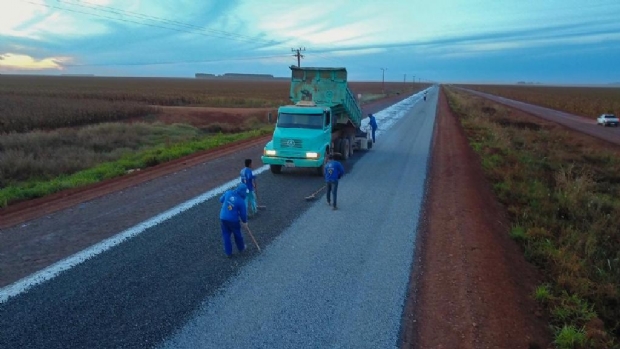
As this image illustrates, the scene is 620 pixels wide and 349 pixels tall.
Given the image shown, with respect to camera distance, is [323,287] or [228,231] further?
[228,231]

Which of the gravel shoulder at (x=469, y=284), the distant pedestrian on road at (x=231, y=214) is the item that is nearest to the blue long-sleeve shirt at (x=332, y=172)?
the gravel shoulder at (x=469, y=284)

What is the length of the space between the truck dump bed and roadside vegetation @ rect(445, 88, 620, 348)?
627cm

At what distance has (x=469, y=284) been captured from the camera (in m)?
7.11

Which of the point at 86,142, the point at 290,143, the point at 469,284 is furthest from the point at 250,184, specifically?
the point at 86,142

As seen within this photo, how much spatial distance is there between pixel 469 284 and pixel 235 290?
3.62 m

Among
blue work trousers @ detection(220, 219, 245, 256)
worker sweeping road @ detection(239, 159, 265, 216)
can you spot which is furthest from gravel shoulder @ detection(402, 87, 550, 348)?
worker sweeping road @ detection(239, 159, 265, 216)

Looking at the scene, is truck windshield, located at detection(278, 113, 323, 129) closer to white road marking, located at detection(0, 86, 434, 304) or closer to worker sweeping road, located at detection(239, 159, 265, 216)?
white road marking, located at detection(0, 86, 434, 304)

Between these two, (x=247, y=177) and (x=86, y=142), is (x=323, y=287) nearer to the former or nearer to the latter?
(x=247, y=177)

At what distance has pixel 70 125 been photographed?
31984mm

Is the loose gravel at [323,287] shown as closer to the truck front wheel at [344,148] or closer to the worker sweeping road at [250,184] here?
the worker sweeping road at [250,184]

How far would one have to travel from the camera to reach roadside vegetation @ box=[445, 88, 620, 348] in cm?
646

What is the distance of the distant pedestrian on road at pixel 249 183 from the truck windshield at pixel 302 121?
16.7ft

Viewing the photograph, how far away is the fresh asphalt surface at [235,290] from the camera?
5551 mm

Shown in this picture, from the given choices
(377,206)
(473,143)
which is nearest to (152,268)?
(377,206)
